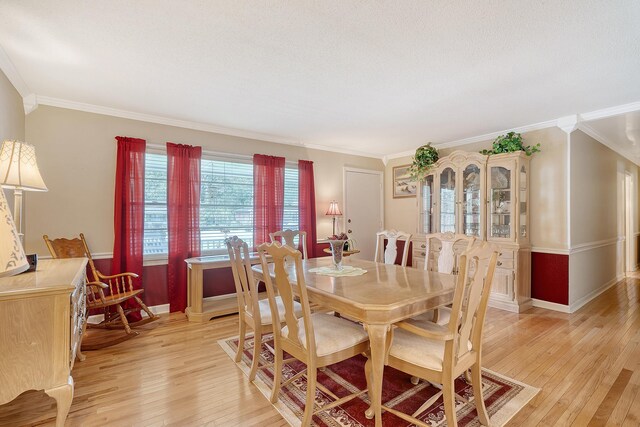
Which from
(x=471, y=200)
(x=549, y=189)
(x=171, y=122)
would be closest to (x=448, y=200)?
(x=471, y=200)

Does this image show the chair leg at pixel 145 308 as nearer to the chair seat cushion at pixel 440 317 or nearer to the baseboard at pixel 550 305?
the chair seat cushion at pixel 440 317

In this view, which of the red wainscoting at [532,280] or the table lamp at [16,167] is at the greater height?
the table lamp at [16,167]

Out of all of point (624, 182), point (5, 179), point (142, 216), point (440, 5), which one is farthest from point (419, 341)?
point (624, 182)

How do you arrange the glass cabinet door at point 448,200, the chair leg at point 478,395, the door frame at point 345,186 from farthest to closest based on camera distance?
the door frame at point 345,186, the glass cabinet door at point 448,200, the chair leg at point 478,395

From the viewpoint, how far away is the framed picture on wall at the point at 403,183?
5.44 m

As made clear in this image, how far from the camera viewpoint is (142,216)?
3.54 m

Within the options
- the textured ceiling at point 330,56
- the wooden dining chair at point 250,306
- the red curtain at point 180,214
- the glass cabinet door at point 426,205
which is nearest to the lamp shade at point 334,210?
the glass cabinet door at point 426,205

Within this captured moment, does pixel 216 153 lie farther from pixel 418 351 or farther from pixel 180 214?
pixel 418 351

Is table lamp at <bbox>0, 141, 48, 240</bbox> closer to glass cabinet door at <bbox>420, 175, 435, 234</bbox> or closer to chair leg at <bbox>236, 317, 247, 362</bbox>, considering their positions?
chair leg at <bbox>236, 317, 247, 362</bbox>

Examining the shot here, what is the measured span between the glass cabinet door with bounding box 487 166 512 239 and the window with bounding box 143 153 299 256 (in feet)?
9.43

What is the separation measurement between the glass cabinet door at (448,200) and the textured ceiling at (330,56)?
3.72ft

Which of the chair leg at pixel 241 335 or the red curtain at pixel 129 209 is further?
the red curtain at pixel 129 209

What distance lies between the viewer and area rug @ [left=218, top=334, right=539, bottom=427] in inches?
71.6

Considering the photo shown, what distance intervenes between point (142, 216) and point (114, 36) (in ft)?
6.80
